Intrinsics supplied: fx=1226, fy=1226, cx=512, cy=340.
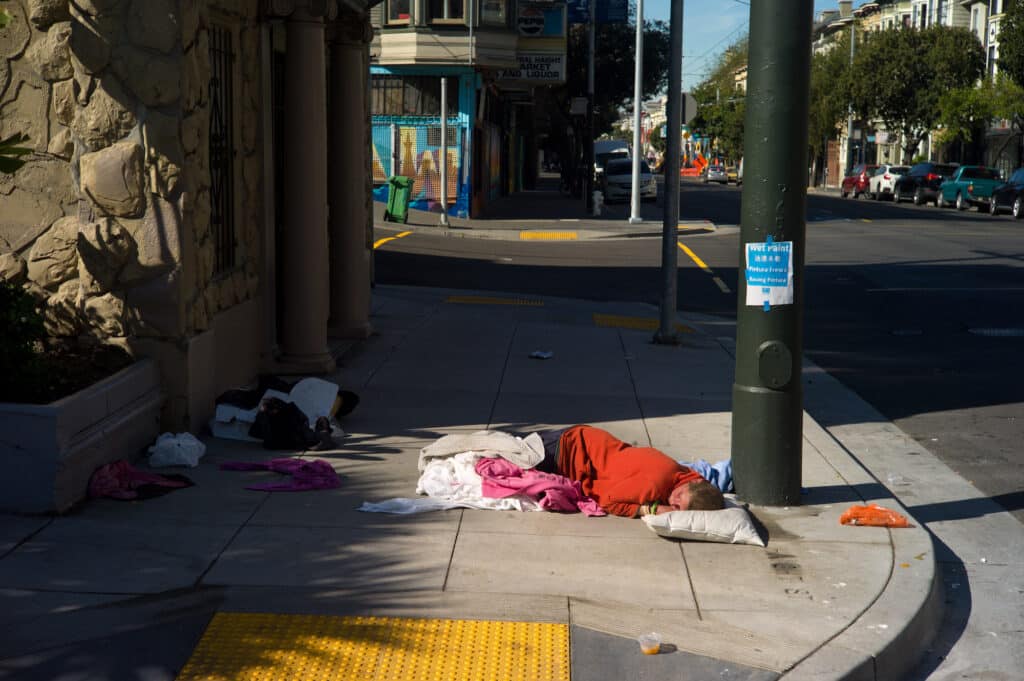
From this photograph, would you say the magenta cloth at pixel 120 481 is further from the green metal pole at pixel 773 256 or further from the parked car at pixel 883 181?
the parked car at pixel 883 181

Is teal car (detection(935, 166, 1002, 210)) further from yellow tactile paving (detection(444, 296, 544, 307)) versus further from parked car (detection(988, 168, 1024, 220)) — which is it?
yellow tactile paving (detection(444, 296, 544, 307))

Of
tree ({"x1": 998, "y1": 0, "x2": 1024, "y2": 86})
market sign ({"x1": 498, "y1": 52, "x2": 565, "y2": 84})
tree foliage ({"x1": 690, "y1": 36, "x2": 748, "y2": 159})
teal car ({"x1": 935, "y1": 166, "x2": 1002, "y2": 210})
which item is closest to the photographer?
market sign ({"x1": 498, "y1": 52, "x2": 565, "y2": 84})

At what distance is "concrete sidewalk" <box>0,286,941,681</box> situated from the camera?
466 cm

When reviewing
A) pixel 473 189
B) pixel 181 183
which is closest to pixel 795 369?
pixel 181 183

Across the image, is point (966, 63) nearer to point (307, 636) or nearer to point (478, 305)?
point (478, 305)

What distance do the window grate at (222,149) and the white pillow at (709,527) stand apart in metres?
4.31

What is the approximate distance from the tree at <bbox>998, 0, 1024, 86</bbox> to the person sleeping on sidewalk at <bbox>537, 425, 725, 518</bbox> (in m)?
48.8

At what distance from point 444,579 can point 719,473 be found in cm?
226

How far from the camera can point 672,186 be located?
12.8 metres

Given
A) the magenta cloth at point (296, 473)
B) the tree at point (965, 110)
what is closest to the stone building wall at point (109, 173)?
the magenta cloth at point (296, 473)

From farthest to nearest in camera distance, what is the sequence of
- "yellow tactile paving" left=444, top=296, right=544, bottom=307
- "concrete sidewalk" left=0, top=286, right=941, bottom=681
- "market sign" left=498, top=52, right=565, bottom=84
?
"market sign" left=498, top=52, right=565, bottom=84 → "yellow tactile paving" left=444, top=296, right=544, bottom=307 → "concrete sidewalk" left=0, top=286, right=941, bottom=681

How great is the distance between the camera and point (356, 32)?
12.3 metres

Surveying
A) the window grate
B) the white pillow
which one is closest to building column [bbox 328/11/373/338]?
the window grate

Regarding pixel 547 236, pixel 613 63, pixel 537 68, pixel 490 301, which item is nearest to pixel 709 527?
pixel 490 301
